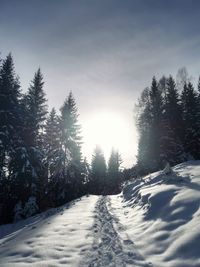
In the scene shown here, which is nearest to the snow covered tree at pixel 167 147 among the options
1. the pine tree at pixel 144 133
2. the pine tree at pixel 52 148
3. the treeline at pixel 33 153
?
the pine tree at pixel 144 133

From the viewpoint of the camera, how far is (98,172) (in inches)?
2296

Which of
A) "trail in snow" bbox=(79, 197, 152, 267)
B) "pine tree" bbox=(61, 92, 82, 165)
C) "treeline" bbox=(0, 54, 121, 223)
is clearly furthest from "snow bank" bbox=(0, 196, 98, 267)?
"pine tree" bbox=(61, 92, 82, 165)

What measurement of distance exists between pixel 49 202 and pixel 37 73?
17.4 m

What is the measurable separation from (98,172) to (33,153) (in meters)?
32.3

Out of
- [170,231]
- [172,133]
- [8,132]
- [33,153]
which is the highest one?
[172,133]

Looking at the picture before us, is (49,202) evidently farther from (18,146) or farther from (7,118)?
(7,118)

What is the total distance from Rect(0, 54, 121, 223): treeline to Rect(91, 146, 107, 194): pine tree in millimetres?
16798

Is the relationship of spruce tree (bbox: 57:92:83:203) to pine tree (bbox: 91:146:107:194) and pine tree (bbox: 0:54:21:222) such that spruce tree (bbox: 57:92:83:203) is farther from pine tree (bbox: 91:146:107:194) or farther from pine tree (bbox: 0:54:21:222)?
pine tree (bbox: 91:146:107:194)

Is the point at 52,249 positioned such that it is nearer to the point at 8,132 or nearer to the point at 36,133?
the point at 8,132

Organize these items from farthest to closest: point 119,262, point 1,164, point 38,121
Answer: point 38,121
point 1,164
point 119,262

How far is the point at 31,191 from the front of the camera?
25922 millimetres

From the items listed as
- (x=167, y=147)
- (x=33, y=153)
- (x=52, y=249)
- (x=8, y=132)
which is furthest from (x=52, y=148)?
(x=52, y=249)

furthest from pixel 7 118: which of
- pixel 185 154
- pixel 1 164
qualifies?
pixel 185 154

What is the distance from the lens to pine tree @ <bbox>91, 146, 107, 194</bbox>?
174 feet
